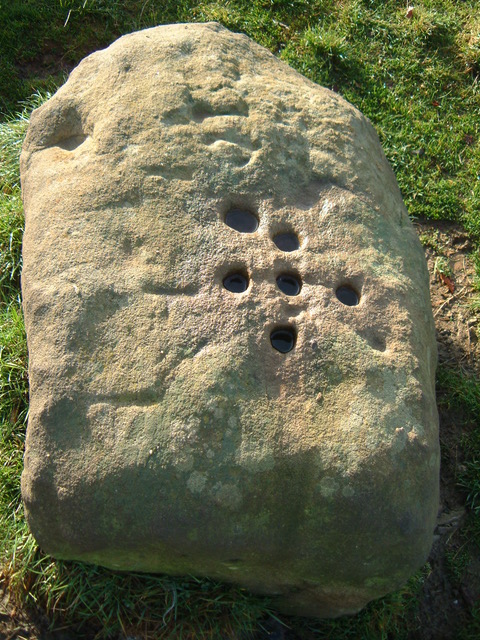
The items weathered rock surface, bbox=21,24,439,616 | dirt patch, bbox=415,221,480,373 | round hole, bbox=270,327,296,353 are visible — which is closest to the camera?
weathered rock surface, bbox=21,24,439,616

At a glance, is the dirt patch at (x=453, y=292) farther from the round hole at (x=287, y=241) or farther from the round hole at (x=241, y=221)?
the round hole at (x=241, y=221)

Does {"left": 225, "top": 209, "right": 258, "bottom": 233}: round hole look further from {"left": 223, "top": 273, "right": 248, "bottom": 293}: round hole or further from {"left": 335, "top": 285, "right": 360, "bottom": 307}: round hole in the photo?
{"left": 335, "top": 285, "right": 360, "bottom": 307}: round hole

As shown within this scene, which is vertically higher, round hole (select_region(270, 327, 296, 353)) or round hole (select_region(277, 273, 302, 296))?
round hole (select_region(277, 273, 302, 296))

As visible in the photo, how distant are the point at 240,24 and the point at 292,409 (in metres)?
3.77

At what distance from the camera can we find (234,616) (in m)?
2.94

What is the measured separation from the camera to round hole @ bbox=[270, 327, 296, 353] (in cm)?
260

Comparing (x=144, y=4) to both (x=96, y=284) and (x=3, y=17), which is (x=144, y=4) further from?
(x=96, y=284)

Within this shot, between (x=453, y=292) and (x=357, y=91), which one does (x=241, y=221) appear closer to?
(x=453, y=292)

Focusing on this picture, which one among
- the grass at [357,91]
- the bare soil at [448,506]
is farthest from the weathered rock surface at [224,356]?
the grass at [357,91]

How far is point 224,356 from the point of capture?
2490mm

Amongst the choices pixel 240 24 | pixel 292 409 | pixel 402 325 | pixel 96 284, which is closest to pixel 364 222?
pixel 402 325

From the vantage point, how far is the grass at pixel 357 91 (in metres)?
3.48

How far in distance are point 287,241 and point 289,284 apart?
20 centimetres

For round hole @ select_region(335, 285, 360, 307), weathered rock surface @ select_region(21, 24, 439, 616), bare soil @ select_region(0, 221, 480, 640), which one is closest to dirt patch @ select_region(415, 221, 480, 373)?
bare soil @ select_region(0, 221, 480, 640)
